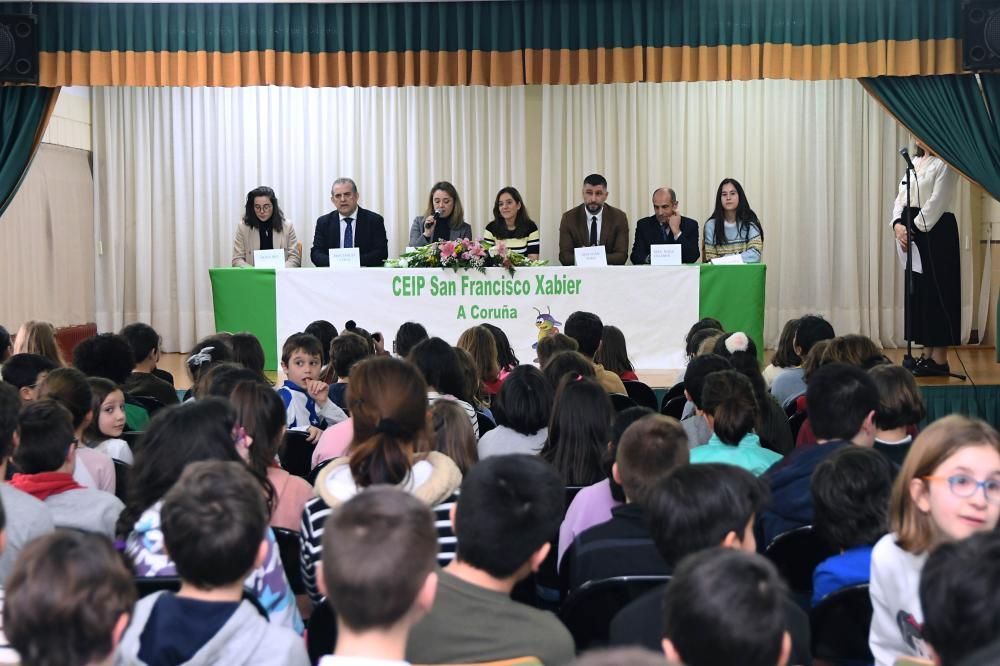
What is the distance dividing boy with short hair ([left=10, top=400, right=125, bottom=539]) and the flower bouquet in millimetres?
4607

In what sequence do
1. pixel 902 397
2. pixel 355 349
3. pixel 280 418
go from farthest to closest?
pixel 355 349
pixel 902 397
pixel 280 418

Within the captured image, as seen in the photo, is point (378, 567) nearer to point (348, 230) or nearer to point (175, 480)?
point (175, 480)

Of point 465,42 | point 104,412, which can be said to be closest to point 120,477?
point 104,412

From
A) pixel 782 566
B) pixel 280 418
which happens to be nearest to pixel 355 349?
pixel 280 418

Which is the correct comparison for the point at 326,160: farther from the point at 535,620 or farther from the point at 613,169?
the point at 535,620

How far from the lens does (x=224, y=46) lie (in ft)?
22.3

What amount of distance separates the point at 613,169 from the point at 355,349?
18.7 ft

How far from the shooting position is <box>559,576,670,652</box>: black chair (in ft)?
7.14

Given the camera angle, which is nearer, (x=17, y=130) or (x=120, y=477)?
(x=120, y=477)

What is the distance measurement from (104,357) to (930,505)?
10.5 ft

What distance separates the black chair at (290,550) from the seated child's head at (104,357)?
194cm

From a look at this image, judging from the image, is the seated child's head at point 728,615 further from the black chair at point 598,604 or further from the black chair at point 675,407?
the black chair at point 675,407

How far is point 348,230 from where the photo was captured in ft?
26.7

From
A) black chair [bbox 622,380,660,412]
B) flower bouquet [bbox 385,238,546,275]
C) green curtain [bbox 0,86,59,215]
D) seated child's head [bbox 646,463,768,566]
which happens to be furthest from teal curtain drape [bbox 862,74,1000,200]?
seated child's head [bbox 646,463,768,566]
